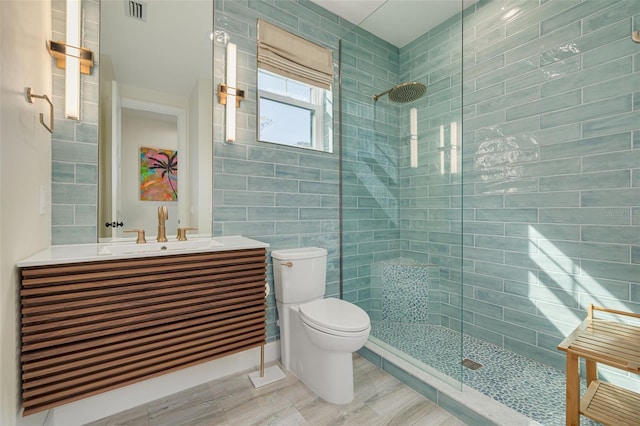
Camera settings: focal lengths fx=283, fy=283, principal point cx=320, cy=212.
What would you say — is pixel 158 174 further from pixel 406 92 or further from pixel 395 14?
pixel 395 14

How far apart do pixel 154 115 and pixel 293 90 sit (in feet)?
3.41

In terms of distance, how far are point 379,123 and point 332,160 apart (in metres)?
0.51

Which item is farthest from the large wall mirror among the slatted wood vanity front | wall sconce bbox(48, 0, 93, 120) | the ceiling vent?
the slatted wood vanity front

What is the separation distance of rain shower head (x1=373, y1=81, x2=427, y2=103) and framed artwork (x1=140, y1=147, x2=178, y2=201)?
1716 millimetres

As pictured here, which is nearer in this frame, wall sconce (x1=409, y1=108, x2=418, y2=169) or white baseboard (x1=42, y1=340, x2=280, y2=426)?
white baseboard (x1=42, y1=340, x2=280, y2=426)

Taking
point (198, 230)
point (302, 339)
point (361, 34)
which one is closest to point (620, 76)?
point (361, 34)

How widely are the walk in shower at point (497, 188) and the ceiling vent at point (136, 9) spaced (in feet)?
4.83

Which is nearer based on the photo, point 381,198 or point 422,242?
point 422,242

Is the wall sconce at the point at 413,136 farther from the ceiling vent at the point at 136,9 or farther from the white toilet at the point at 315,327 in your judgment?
the ceiling vent at the point at 136,9

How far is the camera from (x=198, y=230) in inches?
72.9

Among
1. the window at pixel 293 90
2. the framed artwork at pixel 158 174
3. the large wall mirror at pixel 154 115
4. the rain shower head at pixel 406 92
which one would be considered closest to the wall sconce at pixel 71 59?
the large wall mirror at pixel 154 115

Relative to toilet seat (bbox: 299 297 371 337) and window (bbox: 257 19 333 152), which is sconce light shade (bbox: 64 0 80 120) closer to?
window (bbox: 257 19 333 152)

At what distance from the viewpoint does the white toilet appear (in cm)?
156

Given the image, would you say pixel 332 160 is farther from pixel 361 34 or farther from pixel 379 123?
pixel 361 34
